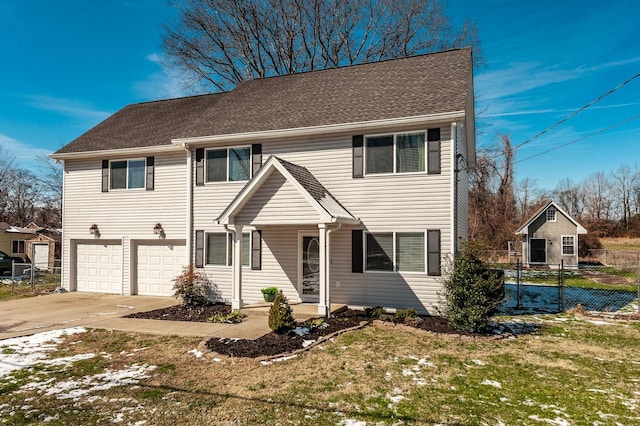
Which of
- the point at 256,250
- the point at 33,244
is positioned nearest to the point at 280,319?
the point at 256,250

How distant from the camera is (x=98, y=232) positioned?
1481cm

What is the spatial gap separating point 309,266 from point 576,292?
10.7 metres

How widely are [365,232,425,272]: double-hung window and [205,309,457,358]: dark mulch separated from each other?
1.58 m

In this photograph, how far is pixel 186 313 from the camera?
36.3 ft

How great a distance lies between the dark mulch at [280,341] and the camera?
23.7 ft

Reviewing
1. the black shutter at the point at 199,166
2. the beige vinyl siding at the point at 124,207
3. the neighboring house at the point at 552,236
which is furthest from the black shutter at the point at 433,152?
the neighboring house at the point at 552,236

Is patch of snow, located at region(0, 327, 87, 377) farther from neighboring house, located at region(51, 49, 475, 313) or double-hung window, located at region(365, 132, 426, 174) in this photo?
double-hung window, located at region(365, 132, 426, 174)

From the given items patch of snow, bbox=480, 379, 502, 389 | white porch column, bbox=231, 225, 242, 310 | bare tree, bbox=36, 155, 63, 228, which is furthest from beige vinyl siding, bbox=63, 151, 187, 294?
bare tree, bbox=36, 155, 63, 228

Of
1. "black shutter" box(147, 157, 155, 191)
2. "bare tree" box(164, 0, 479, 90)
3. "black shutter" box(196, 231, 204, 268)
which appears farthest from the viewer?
"bare tree" box(164, 0, 479, 90)

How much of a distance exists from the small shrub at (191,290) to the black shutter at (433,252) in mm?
6762

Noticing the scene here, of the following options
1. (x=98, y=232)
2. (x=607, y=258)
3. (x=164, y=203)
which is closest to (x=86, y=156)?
(x=98, y=232)

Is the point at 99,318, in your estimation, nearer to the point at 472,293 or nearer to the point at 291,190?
the point at 291,190

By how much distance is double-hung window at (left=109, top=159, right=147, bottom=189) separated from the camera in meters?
14.4

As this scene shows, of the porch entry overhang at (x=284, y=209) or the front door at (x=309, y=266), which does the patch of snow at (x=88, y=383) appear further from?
the front door at (x=309, y=266)
